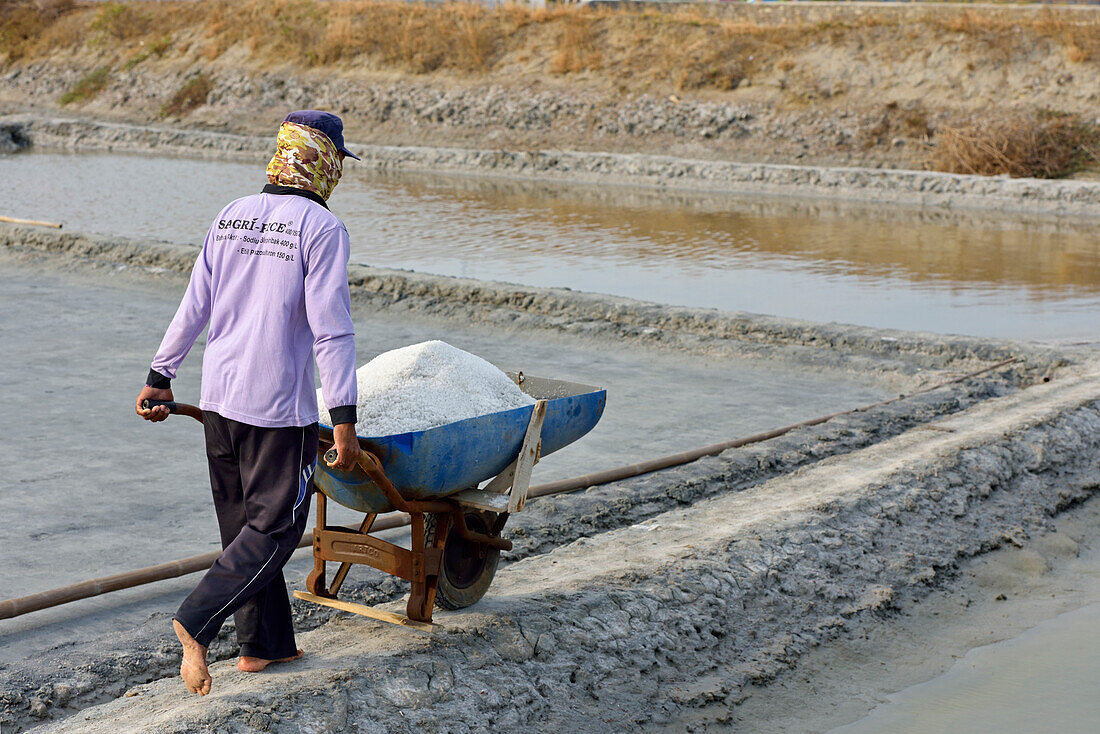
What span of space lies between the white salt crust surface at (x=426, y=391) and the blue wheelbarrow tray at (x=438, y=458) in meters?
0.06

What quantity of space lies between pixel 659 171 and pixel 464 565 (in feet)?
62.5

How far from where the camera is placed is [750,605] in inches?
164

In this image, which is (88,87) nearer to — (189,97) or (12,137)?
(189,97)

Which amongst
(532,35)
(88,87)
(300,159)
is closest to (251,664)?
(300,159)

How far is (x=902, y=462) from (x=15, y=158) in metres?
24.6

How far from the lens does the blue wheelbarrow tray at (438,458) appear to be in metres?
3.16

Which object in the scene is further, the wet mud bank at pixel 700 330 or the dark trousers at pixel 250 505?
the wet mud bank at pixel 700 330

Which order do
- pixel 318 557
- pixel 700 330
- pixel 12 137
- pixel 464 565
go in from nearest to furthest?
pixel 318 557 < pixel 464 565 < pixel 700 330 < pixel 12 137

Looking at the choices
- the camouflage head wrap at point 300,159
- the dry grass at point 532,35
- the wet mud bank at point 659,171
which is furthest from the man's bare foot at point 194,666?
the dry grass at point 532,35

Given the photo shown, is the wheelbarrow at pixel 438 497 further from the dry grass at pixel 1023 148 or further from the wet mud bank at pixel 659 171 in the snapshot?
the dry grass at pixel 1023 148

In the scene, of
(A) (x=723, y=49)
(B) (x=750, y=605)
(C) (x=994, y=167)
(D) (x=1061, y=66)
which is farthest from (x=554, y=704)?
(A) (x=723, y=49)

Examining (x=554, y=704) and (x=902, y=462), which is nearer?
(x=554, y=704)

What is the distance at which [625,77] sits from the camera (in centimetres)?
2861

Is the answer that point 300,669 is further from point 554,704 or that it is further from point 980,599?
point 980,599
